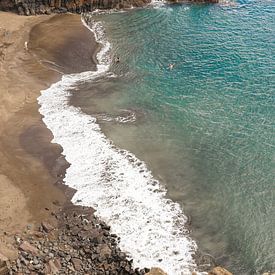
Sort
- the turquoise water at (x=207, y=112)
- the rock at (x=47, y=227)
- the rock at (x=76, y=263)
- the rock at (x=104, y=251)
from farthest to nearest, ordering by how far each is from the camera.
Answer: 1. the turquoise water at (x=207, y=112)
2. the rock at (x=47, y=227)
3. the rock at (x=104, y=251)
4. the rock at (x=76, y=263)

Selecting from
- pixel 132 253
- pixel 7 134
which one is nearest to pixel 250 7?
pixel 7 134

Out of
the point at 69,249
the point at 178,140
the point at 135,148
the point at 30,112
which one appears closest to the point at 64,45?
the point at 30,112

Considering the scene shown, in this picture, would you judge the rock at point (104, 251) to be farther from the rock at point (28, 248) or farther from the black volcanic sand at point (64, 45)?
the black volcanic sand at point (64, 45)

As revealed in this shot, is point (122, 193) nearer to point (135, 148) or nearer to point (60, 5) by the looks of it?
point (135, 148)

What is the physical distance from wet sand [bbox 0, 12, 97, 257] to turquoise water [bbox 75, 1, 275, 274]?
4694mm

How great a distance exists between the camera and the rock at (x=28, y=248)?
76.9ft

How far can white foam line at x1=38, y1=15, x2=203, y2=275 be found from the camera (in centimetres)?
2472

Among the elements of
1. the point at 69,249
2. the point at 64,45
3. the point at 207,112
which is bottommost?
the point at 69,249

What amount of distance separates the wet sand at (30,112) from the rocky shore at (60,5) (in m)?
1.49

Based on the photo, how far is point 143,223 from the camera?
26.5 metres

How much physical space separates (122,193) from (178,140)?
760cm

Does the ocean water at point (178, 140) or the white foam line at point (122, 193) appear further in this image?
the ocean water at point (178, 140)

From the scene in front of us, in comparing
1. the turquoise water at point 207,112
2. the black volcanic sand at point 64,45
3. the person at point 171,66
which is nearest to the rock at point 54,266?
the turquoise water at point 207,112

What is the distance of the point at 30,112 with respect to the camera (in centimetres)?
3656
